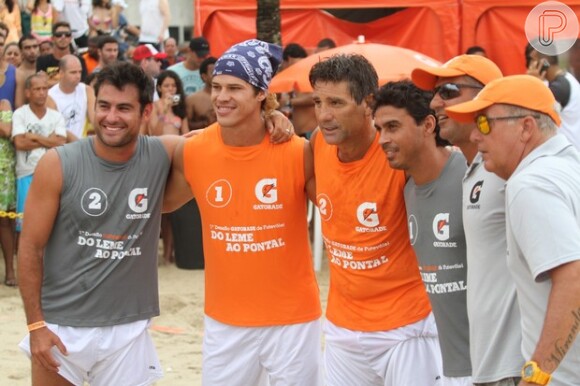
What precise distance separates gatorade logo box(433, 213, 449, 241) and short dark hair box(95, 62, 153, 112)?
1.69m

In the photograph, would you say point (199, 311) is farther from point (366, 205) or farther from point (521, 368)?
point (521, 368)

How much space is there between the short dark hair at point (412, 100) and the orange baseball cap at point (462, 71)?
179 mm

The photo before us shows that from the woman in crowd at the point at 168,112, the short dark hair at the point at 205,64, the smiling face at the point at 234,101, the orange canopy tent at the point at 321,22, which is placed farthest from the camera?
the orange canopy tent at the point at 321,22

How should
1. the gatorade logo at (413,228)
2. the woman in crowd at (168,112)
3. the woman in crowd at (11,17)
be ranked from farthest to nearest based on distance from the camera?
the woman in crowd at (11,17)
the woman in crowd at (168,112)
the gatorade logo at (413,228)

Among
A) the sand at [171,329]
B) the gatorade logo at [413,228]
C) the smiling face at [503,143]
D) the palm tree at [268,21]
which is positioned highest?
the palm tree at [268,21]

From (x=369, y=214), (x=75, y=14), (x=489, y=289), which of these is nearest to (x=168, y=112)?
(x=75, y=14)

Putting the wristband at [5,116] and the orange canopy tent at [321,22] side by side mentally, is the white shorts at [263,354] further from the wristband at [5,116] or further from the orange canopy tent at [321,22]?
the orange canopy tent at [321,22]

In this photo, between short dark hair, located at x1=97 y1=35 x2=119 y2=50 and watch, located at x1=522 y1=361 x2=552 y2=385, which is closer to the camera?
watch, located at x1=522 y1=361 x2=552 y2=385

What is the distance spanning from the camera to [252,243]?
514cm

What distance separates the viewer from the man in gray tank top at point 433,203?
4.38 m

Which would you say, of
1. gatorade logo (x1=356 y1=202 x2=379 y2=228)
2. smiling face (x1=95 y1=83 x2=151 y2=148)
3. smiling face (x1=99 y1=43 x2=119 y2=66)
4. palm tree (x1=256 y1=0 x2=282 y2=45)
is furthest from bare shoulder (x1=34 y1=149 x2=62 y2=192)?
palm tree (x1=256 y1=0 x2=282 y2=45)

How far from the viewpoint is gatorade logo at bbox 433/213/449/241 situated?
14.5ft

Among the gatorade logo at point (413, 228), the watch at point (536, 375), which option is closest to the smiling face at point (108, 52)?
the gatorade logo at point (413, 228)

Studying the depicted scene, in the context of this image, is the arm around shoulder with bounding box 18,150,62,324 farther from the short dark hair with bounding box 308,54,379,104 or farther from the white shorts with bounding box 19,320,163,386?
the short dark hair with bounding box 308,54,379,104
